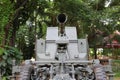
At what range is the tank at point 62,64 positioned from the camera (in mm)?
8430

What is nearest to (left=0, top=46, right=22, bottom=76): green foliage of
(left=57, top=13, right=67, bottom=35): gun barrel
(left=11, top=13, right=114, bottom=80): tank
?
(left=11, top=13, right=114, bottom=80): tank

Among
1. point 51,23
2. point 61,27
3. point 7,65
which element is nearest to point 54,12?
point 51,23

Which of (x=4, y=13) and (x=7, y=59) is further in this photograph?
(x=4, y=13)

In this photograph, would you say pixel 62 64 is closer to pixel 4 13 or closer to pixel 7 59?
pixel 7 59

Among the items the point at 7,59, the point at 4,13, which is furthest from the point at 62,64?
the point at 4,13

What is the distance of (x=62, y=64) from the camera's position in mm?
8492

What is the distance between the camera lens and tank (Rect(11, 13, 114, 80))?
27.7 feet

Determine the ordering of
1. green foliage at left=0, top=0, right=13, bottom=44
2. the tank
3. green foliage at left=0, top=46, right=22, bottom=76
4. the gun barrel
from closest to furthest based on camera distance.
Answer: the tank < the gun barrel < green foliage at left=0, top=46, right=22, bottom=76 < green foliage at left=0, top=0, right=13, bottom=44

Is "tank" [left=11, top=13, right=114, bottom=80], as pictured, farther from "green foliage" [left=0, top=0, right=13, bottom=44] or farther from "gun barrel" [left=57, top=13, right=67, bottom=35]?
"green foliage" [left=0, top=0, right=13, bottom=44]

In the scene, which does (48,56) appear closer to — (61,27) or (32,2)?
(61,27)

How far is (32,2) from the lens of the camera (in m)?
18.2

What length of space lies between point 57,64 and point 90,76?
0.90 metres

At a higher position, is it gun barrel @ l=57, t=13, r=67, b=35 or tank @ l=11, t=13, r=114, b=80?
gun barrel @ l=57, t=13, r=67, b=35

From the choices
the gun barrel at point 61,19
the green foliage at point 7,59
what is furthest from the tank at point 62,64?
the green foliage at point 7,59
